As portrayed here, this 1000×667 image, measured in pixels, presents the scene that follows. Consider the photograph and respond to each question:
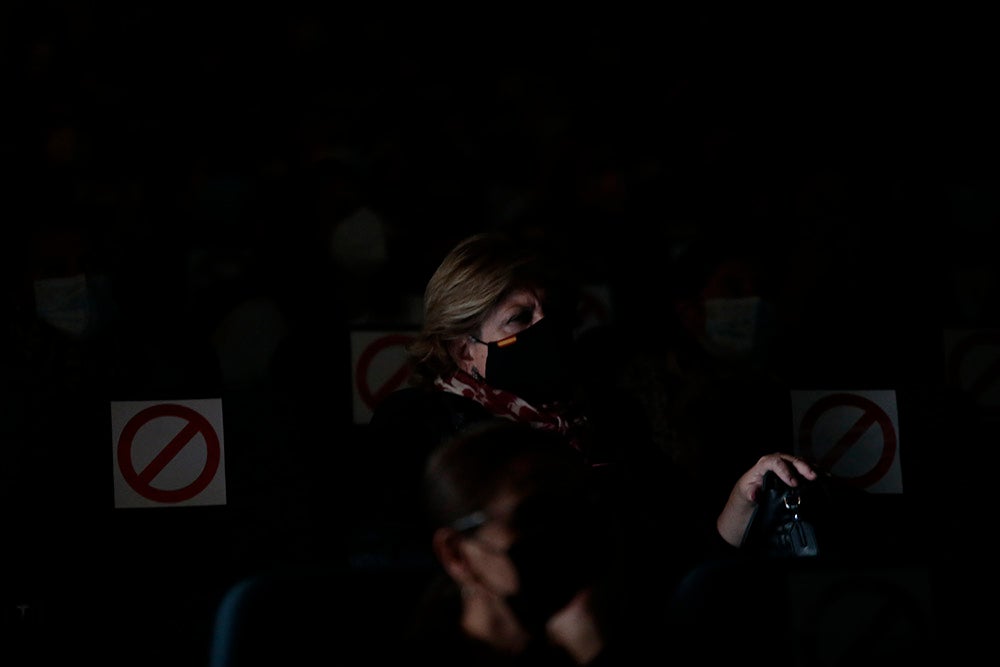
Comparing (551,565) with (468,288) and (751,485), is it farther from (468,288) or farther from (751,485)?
(468,288)

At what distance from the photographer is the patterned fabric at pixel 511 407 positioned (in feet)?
8.58

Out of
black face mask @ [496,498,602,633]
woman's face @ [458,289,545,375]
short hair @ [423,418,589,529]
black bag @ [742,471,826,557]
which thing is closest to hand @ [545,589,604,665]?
black face mask @ [496,498,602,633]

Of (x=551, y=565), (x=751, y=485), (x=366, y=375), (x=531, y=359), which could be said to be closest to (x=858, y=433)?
(x=751, y=485)

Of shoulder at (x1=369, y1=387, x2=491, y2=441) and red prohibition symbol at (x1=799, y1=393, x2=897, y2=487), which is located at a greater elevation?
shoulder at (x1=369, y1=387, x2=491, y2=441)

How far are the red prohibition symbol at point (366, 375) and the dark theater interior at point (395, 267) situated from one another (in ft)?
0.06

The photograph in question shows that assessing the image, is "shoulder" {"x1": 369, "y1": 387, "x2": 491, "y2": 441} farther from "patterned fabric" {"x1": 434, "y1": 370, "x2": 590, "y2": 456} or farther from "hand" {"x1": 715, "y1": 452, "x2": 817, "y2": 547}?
"hand" {"x1": 715, "y1": 452, "x2": 817, "y2": 547}

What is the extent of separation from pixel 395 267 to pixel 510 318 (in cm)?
160

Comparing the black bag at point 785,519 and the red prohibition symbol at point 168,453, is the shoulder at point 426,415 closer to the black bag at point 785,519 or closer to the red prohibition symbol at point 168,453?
the red prohibition symbol at point 168,453

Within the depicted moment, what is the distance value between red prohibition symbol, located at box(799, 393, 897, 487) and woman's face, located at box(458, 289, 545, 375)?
802mm

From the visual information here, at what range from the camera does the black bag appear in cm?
229

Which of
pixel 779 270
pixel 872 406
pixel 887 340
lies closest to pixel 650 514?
pixel 872 406

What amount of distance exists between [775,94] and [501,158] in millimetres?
1502

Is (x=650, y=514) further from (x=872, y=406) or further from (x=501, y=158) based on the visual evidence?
(x=501, y=158)

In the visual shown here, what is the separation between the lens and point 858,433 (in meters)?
2.96
